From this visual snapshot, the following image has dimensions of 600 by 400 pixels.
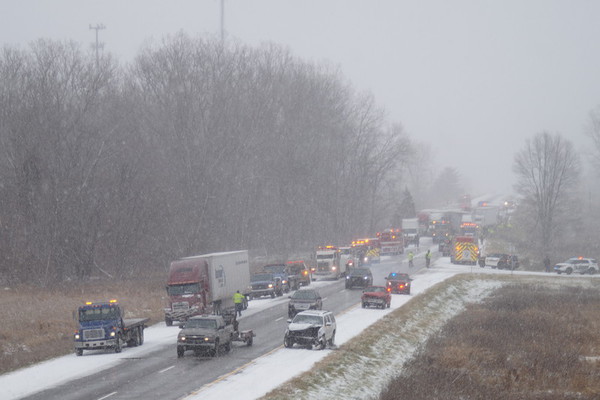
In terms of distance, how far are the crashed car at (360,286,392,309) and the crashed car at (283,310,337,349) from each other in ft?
46.9

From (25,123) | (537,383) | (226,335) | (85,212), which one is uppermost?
(25,123)

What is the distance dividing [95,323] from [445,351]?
53.7 feet

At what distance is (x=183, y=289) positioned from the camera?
42156 mm

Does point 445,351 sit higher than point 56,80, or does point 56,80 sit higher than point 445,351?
point 56,80

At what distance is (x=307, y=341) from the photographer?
33188 millimetres

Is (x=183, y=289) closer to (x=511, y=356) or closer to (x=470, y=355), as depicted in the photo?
(x=470, y=355)

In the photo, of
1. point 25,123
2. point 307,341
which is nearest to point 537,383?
point 307,341

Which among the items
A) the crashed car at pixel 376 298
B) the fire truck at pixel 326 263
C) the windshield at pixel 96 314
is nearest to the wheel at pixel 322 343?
the windshield at pixel 96 314

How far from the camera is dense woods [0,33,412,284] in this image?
69.4 m

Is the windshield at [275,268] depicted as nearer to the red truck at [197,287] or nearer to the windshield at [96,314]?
the red truck at [197,287]

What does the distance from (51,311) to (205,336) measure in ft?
60.6

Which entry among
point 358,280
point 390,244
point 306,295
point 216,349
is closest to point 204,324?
point 216,349

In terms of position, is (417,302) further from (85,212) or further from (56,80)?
(56,80)

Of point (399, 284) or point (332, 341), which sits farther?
point (399, 284)
